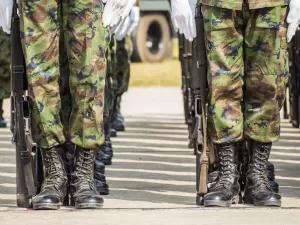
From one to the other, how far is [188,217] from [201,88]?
0.77 meters

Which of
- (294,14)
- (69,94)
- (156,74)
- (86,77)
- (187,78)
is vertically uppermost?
(294,14)

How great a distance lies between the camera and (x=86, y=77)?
664 centimetres

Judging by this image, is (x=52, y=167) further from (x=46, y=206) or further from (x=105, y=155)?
(x=105, y=155)

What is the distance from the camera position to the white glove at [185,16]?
6707 mm

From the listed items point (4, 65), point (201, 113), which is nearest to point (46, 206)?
point (201, 113)

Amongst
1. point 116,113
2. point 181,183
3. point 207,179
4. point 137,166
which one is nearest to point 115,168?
point 137,166

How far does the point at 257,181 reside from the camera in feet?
22.4

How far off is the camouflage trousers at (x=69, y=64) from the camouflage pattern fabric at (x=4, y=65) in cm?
386

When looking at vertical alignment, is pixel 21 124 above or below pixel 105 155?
above

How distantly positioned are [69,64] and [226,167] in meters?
0.98

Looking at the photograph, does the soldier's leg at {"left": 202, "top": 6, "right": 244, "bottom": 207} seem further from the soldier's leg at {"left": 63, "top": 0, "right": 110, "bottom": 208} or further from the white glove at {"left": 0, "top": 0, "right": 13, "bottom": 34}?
the white glove at {"left": 0, "top": 0, "right": 13, "bottom": 34}

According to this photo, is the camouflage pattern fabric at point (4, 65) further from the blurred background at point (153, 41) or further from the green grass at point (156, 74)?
the blurred background at point (153, 41)

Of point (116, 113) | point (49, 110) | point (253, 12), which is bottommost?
point (116, 113)

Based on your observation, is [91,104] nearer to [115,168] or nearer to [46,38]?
[46,38]
